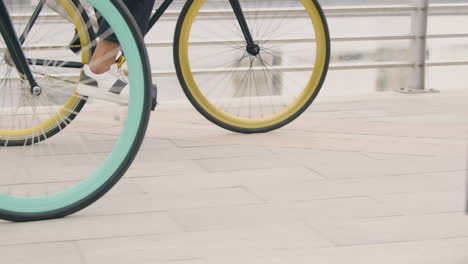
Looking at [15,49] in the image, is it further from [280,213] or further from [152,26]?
[152,26]

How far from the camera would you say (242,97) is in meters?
5.72

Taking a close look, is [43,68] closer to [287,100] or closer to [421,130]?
[287,100]

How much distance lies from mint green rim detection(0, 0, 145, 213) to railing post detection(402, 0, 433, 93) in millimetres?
3996

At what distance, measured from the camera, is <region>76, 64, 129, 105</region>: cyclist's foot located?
3.26 meters

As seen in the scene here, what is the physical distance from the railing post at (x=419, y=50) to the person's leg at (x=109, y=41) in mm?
3148

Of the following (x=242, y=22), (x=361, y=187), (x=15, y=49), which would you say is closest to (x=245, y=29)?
(x=242, y=22)

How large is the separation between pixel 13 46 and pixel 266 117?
6.59 feet

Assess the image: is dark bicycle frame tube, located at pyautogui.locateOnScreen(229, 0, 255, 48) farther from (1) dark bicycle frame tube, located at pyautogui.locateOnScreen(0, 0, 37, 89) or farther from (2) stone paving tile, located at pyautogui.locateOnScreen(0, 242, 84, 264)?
(2) stone paving tile, located at pyautogui.locateOnScreen(0, 242, 84, 264)

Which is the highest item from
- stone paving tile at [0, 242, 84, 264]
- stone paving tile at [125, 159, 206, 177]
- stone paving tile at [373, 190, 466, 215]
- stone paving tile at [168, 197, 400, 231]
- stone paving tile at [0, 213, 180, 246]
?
stone paving tile at [125, 159, 206, 177]

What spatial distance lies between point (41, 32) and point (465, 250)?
2064 mm

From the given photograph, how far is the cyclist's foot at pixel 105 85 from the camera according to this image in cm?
326

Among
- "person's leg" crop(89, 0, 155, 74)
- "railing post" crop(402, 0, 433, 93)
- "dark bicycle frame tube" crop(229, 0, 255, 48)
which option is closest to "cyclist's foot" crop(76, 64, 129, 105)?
"person's leg" crop(89, 0, 155, 74)

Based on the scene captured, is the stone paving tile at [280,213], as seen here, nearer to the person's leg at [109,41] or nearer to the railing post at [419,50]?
the person's leg at [109,41]

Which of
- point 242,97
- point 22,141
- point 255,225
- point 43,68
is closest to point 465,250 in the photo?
point 255,225
